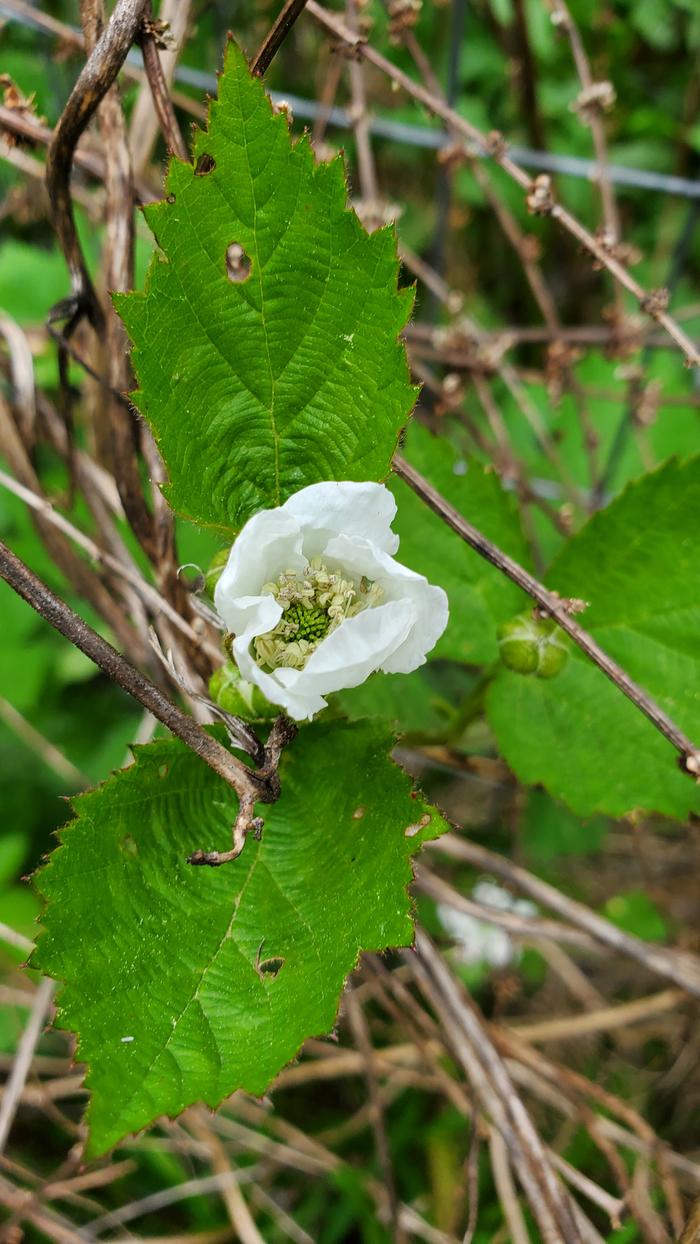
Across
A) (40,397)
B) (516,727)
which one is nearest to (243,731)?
(516,727)

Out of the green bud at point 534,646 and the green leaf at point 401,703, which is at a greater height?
the green bud at point 534,646

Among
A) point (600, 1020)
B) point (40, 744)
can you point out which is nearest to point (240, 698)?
point (40, 744)

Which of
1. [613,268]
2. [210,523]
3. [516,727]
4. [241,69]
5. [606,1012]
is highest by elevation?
[241,69]

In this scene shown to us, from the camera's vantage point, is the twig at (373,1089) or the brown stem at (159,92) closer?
the brown stem at (159,92)

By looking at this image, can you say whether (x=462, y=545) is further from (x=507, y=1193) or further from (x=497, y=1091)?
(x=507, y=1193)

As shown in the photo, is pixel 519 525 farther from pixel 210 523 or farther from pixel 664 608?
pixel 210 523

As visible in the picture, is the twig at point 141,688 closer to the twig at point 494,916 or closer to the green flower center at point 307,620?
the green flower center at point 307,620

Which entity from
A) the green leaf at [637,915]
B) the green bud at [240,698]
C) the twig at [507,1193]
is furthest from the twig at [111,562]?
the green leaf at [637,915]
